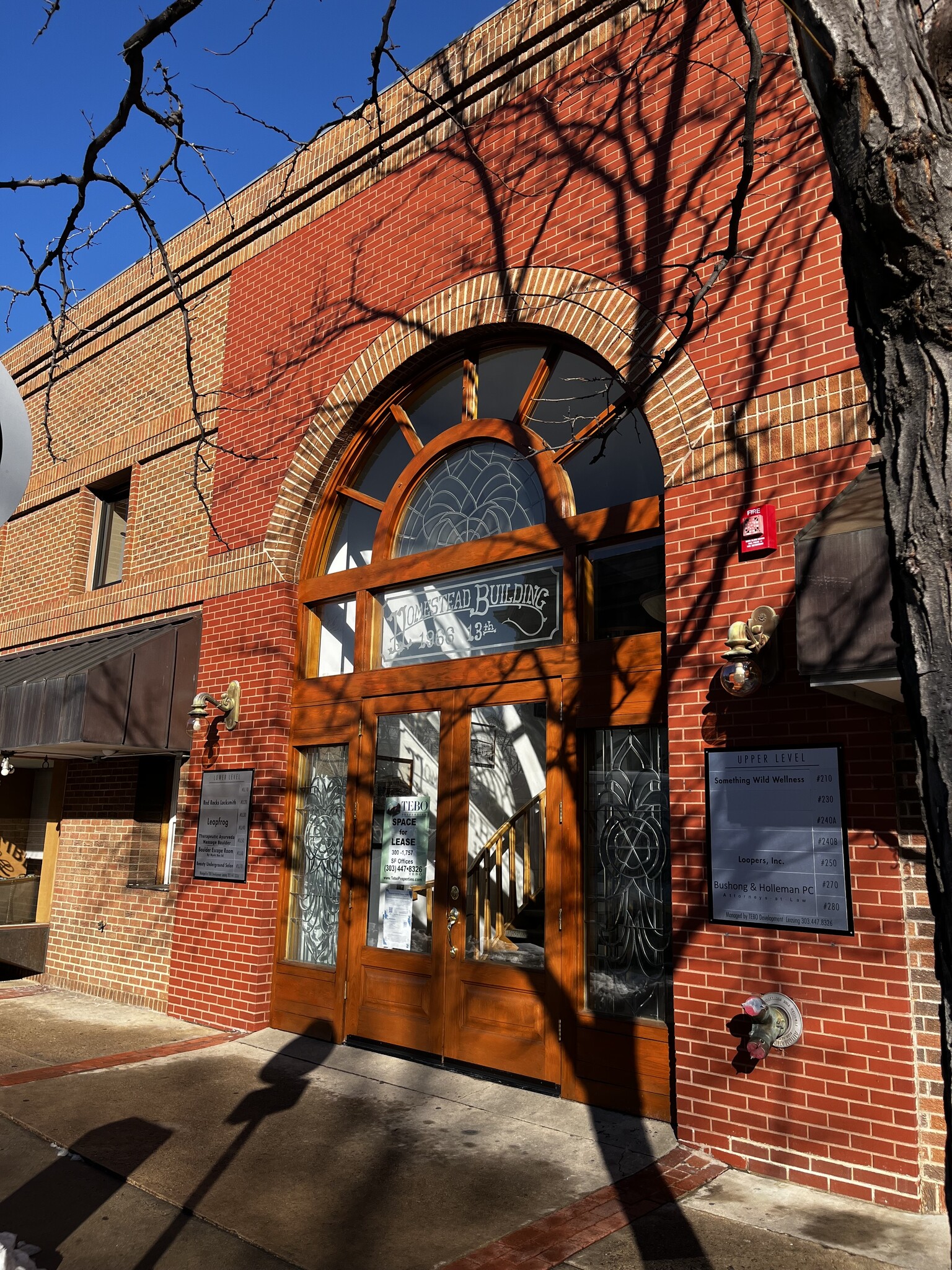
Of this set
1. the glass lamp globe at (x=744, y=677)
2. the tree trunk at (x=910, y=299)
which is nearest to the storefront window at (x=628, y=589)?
the glass lamp globe at (x=744, y=677)

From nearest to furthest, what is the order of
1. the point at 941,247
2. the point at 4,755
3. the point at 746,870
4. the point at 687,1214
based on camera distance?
the point at 941,247 < the point at 687,1214 < the point at 746,870 < the point at 4,755

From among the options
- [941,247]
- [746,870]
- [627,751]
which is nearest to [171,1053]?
[627,751]

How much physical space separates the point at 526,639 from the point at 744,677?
1.96 metres

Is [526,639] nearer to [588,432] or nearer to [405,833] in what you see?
[588,432]

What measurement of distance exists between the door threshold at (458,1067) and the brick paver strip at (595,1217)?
1098 millimetres

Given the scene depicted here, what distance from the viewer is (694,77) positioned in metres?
6.20

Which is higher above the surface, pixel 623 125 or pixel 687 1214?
pixel 623 125

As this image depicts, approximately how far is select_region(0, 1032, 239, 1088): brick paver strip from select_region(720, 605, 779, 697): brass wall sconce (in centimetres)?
496

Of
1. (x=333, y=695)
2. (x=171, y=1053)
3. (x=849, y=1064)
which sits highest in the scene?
(x=333, y=695)

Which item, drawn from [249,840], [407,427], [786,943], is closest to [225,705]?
[249,840]

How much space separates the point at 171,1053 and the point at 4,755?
4.44 meters

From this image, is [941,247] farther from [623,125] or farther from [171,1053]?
[171,1053]

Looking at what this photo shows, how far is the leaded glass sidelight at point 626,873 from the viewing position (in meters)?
5.70

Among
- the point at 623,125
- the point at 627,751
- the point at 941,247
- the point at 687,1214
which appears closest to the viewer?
the point at 941,247
